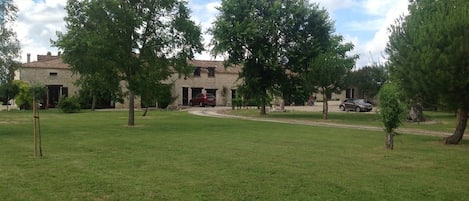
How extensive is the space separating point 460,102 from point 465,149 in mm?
1624

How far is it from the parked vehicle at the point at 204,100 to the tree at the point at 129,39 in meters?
33.5

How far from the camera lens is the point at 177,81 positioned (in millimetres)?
60750

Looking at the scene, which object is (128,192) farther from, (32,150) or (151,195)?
(32,150)

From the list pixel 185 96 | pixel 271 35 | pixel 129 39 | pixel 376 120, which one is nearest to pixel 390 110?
pixel 129 39

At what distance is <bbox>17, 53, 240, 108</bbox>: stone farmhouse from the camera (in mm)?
53156

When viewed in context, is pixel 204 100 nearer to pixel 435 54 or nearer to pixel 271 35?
pixel 271 35

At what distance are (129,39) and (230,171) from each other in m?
15.6

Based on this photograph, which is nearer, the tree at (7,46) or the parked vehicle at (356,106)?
the tree at (7,46)

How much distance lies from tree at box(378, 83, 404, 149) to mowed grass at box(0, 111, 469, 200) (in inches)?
22.4

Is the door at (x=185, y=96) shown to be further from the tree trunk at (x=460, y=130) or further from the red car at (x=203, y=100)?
the tree trunk at (x=460, y=130)

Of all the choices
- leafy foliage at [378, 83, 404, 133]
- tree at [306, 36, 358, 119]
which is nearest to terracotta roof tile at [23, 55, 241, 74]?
tree at [306, 36, 358, 119]

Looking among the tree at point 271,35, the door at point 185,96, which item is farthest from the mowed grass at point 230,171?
the door at point 185,96

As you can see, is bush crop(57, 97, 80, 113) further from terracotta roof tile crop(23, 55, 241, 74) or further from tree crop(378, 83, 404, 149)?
tree crop(378, 83, 404, 149)

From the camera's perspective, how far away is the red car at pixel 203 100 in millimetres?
59034
